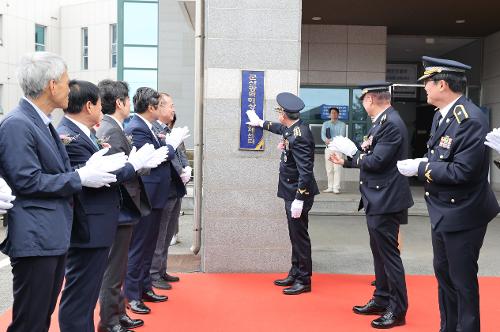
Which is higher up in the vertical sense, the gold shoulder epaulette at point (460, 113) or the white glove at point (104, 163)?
the gold shoulder epaulette at point (460, 113)

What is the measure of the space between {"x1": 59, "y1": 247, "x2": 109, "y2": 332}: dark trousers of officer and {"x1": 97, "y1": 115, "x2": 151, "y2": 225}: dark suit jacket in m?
0.56

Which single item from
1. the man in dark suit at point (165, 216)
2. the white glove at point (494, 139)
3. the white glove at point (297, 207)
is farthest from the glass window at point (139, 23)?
the white glove at point (494, 139)

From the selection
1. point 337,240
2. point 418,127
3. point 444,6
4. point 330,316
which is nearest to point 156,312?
point 330,316

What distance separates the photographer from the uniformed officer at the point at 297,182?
466 centimetres

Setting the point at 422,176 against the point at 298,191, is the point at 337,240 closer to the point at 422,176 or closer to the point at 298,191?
the point at 298,191

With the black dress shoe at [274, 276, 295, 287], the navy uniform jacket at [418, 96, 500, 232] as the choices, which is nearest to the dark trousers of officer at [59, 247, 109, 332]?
the navy uniform jacket at [418, 96, 500, 232]

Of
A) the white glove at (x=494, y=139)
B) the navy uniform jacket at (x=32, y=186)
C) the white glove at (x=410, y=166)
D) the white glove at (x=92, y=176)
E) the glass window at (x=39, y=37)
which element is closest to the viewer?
the navy uniform jacket at (x=32, y=186)

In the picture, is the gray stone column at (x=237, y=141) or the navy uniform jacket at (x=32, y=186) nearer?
the navy uniform jacket at (x=32, y=186)

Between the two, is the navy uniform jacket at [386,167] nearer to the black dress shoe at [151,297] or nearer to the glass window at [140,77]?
the black dress shoe at [151,297]

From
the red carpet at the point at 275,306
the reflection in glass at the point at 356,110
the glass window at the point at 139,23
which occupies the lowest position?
the red carpet at the point at 275,306

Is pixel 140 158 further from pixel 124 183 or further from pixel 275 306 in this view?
pixel 275 306

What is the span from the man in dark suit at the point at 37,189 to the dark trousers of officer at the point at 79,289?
340 millimetres

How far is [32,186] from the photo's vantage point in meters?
2.31

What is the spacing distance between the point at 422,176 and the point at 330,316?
1.57m
